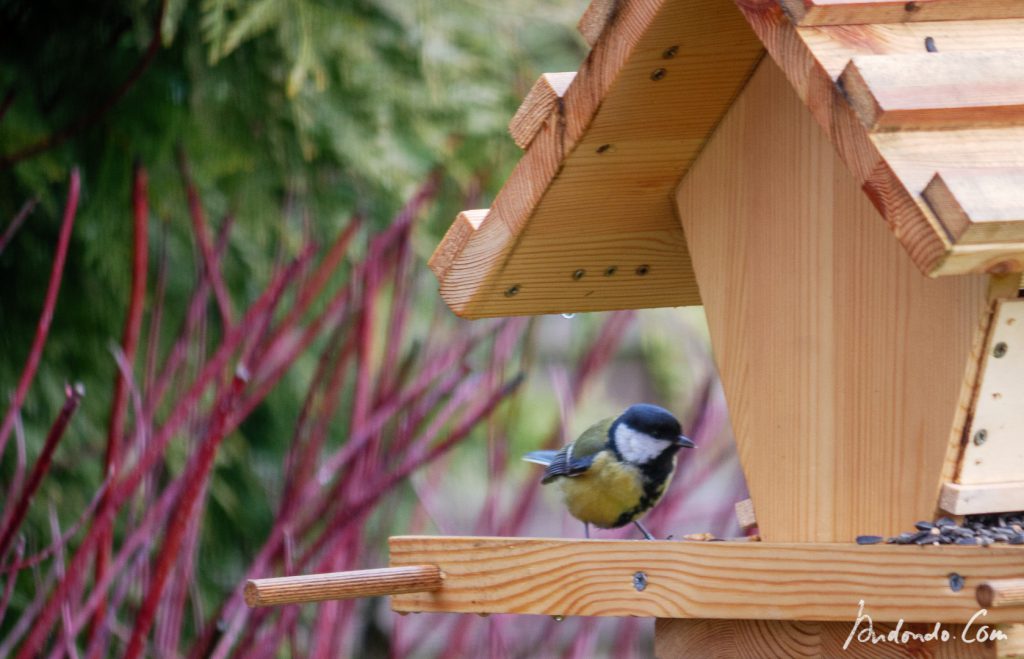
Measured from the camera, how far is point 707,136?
210 cm

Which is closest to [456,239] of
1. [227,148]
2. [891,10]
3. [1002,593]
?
[891,10]

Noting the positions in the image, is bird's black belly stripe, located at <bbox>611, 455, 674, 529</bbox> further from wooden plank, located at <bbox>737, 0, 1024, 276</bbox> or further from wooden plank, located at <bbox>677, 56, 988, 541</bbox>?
wooden plank, located at <bbox>737, 0, 1024, 276</bbox>

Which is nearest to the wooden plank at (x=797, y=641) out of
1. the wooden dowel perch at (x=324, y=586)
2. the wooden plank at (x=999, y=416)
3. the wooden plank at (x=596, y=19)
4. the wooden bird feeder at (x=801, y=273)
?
the wooden bird feeder at (x=801, y=273)

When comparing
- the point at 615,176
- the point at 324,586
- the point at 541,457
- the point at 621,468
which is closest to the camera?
the point at 324,586

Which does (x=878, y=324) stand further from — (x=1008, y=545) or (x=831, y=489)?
(x=1008, y=545)

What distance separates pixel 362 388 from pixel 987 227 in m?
1.57

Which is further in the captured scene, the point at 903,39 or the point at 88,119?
the point at 88,119

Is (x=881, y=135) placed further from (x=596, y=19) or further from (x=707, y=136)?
(x=707, y=136)

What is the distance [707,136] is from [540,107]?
0.30 m

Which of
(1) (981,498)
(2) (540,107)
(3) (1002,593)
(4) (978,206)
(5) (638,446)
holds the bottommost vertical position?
(3) (1002,593)

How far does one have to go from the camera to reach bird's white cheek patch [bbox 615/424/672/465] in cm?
264

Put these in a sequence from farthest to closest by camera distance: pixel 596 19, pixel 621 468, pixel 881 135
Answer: pixel 621 468 → pixel 596 19 → pixel 881 135

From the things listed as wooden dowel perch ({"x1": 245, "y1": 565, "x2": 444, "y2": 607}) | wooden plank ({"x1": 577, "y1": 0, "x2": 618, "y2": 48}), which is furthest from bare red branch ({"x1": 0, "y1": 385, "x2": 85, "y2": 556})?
wooden plank ({"x1": 577, "y1": 0, "x2": 618, "y2": 48})

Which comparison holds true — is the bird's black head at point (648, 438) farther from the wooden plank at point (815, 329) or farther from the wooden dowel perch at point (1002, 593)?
the wooden dowel perch at point (1002, 593)
